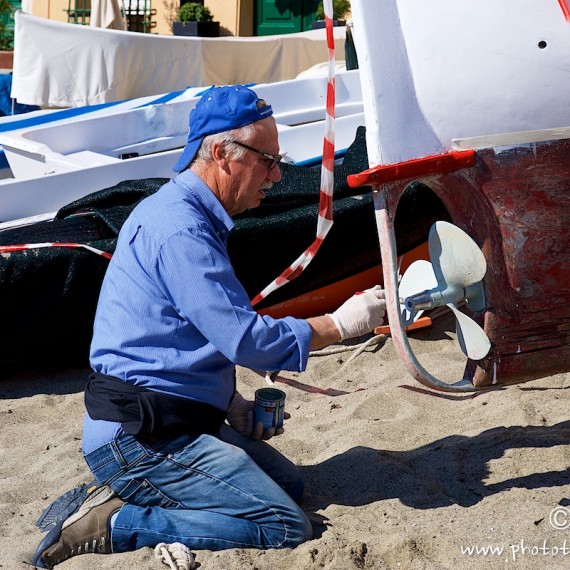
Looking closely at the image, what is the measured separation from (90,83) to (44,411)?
490cm

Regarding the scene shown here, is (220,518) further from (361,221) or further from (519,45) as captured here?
(361,221)

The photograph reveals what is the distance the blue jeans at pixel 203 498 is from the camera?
8.52 ft

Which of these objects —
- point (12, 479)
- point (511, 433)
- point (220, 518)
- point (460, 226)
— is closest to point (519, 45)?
point (460, 226)

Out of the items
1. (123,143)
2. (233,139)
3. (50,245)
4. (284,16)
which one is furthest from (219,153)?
(284,16)

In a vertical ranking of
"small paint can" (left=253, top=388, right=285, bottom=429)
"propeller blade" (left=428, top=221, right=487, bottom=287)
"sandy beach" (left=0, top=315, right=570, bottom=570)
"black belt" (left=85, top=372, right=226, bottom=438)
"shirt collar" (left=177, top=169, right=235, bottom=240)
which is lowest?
"sandy beach" (left=0, top=315, right=570, bottom=570)

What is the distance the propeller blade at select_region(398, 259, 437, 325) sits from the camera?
9.45ft

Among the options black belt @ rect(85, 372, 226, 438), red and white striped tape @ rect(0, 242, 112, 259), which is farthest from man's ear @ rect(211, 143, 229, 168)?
red and white striped tape @ rect(0, 242, 112, 259)

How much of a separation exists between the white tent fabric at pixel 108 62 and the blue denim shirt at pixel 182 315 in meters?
5.30

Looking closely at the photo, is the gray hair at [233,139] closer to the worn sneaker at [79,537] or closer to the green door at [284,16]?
the worn sneaker at [79,537]

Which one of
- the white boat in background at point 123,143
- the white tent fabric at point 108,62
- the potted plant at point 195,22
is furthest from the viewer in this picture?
the potted plant at point 195,22

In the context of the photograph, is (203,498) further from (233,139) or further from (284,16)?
(284,16)

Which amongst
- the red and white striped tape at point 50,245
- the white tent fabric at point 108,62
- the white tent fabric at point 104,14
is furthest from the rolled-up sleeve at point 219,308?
the white tent fabric at point 104,14

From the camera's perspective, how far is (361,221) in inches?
173

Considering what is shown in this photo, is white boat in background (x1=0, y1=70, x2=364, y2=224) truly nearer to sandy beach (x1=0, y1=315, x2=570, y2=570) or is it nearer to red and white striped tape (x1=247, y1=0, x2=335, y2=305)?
sandy beach (x1=0, y1=315, x2=570, y2=570)
